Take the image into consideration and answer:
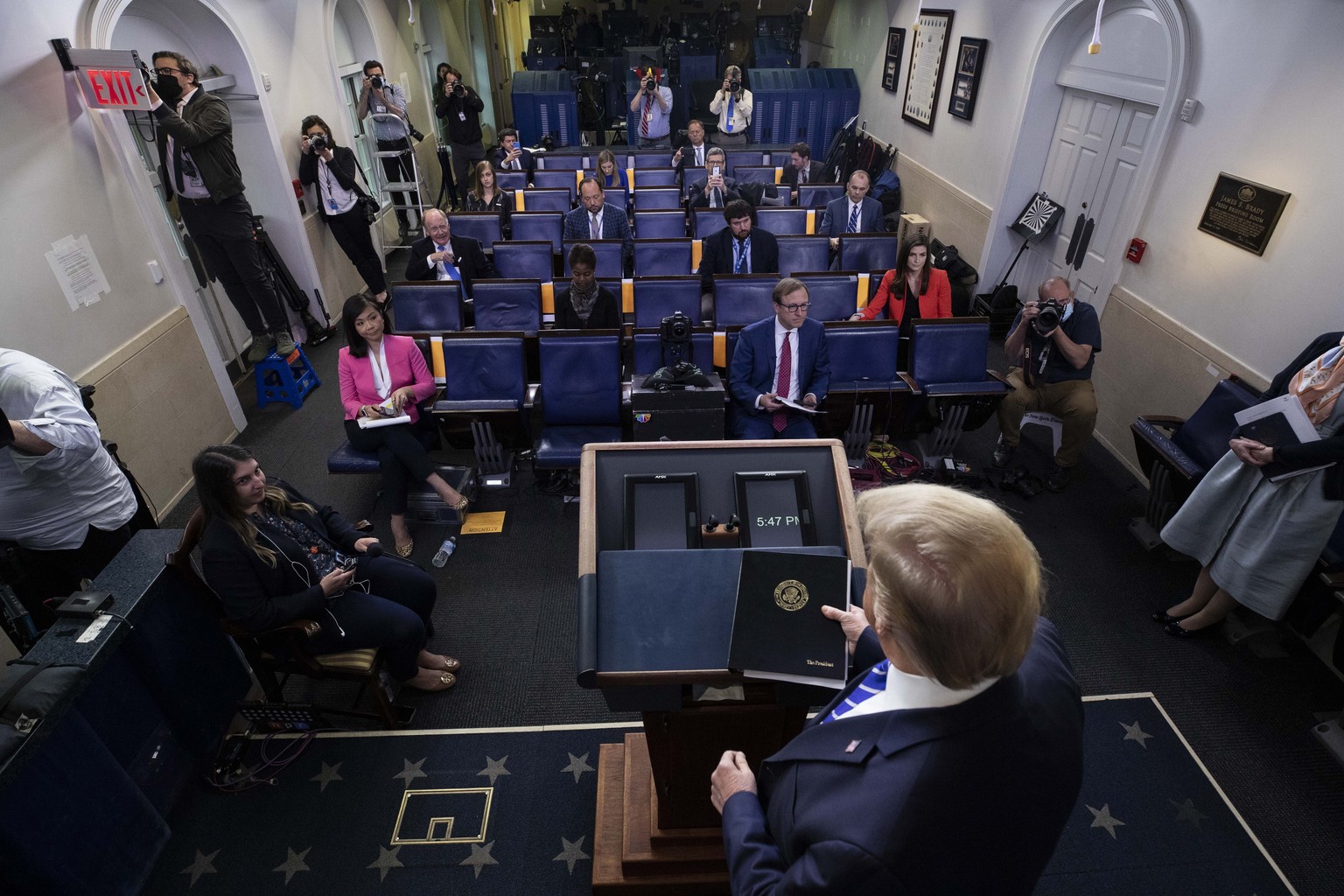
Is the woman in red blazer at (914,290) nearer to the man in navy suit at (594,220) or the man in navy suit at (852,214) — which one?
the man in navy suit at (852,214)

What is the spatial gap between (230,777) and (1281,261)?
5538mm

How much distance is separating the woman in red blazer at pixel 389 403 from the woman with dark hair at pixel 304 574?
91 cm

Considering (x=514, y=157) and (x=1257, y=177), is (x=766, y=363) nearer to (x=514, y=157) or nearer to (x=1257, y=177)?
(x=1257, y=177)

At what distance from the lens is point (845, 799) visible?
40.3 inches

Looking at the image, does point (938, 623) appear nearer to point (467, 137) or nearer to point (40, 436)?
point (40, 436)

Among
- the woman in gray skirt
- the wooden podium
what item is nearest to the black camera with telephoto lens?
the woman in gray skirt

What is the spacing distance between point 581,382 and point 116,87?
3005mm

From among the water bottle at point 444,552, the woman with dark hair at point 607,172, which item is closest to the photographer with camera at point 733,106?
the woman with dark hair at point 607,172

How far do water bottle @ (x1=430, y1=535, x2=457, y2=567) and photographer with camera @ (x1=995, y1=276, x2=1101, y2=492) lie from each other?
11.5ft

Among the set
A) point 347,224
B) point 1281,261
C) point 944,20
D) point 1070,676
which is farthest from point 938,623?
point 944,20

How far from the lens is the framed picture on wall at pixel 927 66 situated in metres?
7.71

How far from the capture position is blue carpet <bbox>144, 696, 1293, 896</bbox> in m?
2.35

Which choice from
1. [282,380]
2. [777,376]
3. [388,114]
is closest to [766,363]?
[777,376]

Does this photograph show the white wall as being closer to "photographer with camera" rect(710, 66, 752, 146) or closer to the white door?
the white door
